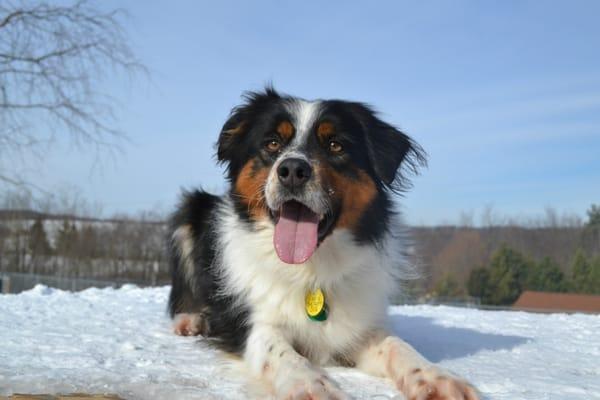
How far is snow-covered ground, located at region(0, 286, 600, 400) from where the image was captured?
8.89 feet

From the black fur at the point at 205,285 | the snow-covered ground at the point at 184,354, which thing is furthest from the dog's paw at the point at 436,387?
the black fur at the point at 205,285

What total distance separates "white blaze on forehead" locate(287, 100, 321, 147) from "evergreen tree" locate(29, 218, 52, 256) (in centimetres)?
4620

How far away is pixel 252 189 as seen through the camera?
153 inches

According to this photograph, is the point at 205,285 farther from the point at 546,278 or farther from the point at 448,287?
the point at 448,287

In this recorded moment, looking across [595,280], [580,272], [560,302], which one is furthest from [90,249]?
[595,280]

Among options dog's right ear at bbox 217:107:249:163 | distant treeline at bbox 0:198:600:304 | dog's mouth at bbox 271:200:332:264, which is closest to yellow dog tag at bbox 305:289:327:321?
dog's mouth at bbox 271:200:332:264

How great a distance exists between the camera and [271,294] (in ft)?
12.2

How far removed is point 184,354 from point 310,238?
1237mm

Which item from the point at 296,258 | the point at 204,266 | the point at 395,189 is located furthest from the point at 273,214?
the point at 204,266

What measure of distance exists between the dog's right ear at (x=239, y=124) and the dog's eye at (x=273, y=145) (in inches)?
15.5

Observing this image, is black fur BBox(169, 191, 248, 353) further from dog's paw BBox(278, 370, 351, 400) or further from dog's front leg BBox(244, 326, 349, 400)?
dog's paw BBox(278, 370, 351, 400)

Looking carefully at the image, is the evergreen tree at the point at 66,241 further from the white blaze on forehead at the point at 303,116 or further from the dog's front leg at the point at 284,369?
the dog's front leg at the point at 284,369

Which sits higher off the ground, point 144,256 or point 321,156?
point 321,156

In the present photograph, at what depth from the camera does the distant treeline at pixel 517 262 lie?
48.3 m
